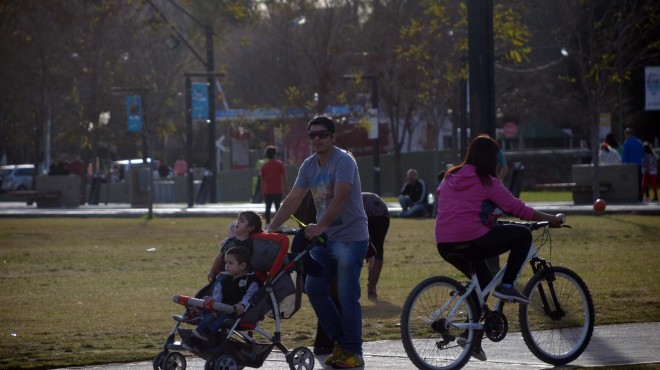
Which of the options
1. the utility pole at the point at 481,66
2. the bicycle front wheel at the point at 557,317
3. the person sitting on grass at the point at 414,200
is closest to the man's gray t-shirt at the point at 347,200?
the bicycle front wheel at the point at 557,317

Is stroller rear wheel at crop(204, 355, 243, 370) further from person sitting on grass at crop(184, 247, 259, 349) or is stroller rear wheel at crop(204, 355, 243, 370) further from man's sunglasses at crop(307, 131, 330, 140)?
man's sunglasses at crop(307, 131, 330, 140)

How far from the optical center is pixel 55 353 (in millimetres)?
10766

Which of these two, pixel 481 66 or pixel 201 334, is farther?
pixel 481 66

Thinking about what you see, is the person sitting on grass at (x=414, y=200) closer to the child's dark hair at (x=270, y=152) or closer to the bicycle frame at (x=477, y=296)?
the child's dark hair at (x=270, y=152)

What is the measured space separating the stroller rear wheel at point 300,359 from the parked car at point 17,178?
220ft

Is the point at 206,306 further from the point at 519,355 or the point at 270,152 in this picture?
the point at 270,152

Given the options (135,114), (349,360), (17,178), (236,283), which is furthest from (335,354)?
(17,178)

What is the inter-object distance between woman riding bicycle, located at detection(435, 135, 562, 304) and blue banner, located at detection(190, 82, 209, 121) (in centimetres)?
3367

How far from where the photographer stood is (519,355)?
10.2 m

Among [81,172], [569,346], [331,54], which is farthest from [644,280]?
[81,172]

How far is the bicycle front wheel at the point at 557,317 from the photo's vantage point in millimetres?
9773

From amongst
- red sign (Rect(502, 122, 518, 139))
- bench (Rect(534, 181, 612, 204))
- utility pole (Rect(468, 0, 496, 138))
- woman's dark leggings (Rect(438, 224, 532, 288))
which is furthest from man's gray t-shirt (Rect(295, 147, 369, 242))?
red sign (Rect(502, 122, 518, 139))

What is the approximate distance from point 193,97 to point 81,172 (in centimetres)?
1486

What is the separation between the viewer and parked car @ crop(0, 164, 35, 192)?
75125mm
